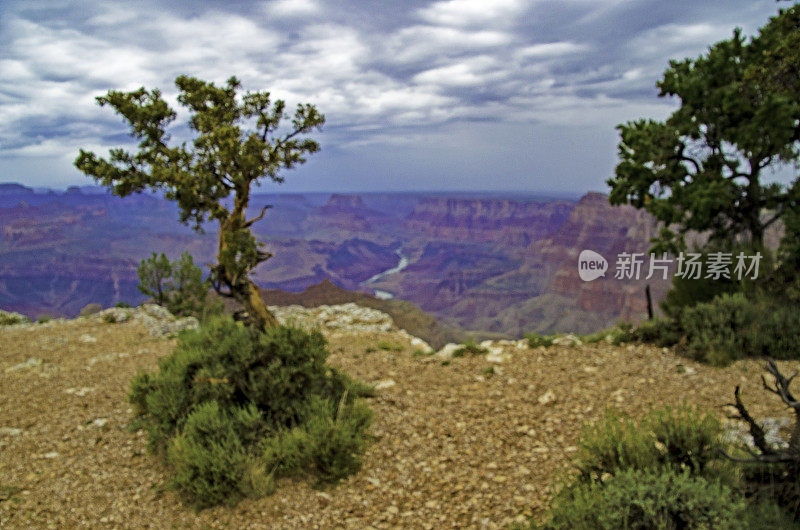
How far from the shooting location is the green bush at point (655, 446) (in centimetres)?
398

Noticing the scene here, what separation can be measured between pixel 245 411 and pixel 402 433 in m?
2.15

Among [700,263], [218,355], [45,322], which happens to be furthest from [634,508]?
[45,322]

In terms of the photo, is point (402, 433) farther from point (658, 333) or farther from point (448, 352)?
point (658, 333)

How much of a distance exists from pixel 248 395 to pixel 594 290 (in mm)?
149935

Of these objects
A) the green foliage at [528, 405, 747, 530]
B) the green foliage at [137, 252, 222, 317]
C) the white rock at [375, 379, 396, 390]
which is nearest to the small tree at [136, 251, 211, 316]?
the green foliage at [137, 252, 222, 317]

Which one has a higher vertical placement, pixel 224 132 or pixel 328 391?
pixel 224 132

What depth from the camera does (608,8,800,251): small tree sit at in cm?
1281

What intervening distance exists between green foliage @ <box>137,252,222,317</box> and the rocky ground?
8.49 meters

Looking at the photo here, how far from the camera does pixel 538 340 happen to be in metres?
10.7

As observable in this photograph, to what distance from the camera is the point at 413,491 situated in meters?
5.44

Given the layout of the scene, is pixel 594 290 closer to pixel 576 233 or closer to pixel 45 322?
pixel 576 233

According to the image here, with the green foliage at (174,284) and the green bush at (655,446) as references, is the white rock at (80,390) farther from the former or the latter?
the green foliage at (174,284)

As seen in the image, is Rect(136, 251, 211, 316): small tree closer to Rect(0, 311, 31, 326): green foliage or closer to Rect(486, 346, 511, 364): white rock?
Rect(0, 311, 31, 326): green foliage

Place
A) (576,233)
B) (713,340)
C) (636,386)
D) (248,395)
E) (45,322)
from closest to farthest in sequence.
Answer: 1. (248,395)
2. (636,386)
3. (713,340)
4. (45,322)
5. (576,233)
